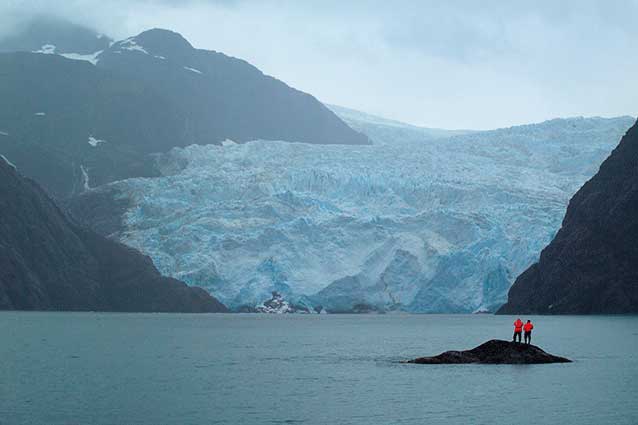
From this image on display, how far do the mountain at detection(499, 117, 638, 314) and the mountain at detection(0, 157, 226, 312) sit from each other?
34.1 metres

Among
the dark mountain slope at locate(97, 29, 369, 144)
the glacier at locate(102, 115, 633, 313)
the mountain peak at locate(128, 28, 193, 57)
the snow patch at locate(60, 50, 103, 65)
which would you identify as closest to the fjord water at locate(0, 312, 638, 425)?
the glacier at locate(102, 115, 633, 313)

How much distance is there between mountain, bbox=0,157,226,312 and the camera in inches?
3792

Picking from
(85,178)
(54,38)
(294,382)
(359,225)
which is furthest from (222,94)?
(294,382)

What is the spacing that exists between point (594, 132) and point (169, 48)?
93516 millimetres

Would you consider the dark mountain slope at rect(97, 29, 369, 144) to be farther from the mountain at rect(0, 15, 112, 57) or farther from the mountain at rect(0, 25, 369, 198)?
the mountain at rect(0, 15, 112, 57)

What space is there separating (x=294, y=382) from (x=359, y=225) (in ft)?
213

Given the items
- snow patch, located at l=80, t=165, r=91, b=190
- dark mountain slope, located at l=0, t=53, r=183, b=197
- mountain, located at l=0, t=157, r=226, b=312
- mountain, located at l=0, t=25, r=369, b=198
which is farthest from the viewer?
mountain, located at l=0, t=25, r=369, b=198

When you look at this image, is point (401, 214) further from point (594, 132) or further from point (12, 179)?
point (12, 179)

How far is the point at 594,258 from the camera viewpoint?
9056cm

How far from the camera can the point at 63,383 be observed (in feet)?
120

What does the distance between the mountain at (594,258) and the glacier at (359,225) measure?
394cm

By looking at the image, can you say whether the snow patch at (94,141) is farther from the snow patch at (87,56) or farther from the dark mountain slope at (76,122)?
the snow patch at (87,56)

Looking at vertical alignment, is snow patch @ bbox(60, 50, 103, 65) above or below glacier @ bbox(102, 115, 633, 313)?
above

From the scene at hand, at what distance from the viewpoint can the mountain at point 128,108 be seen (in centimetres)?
14038
